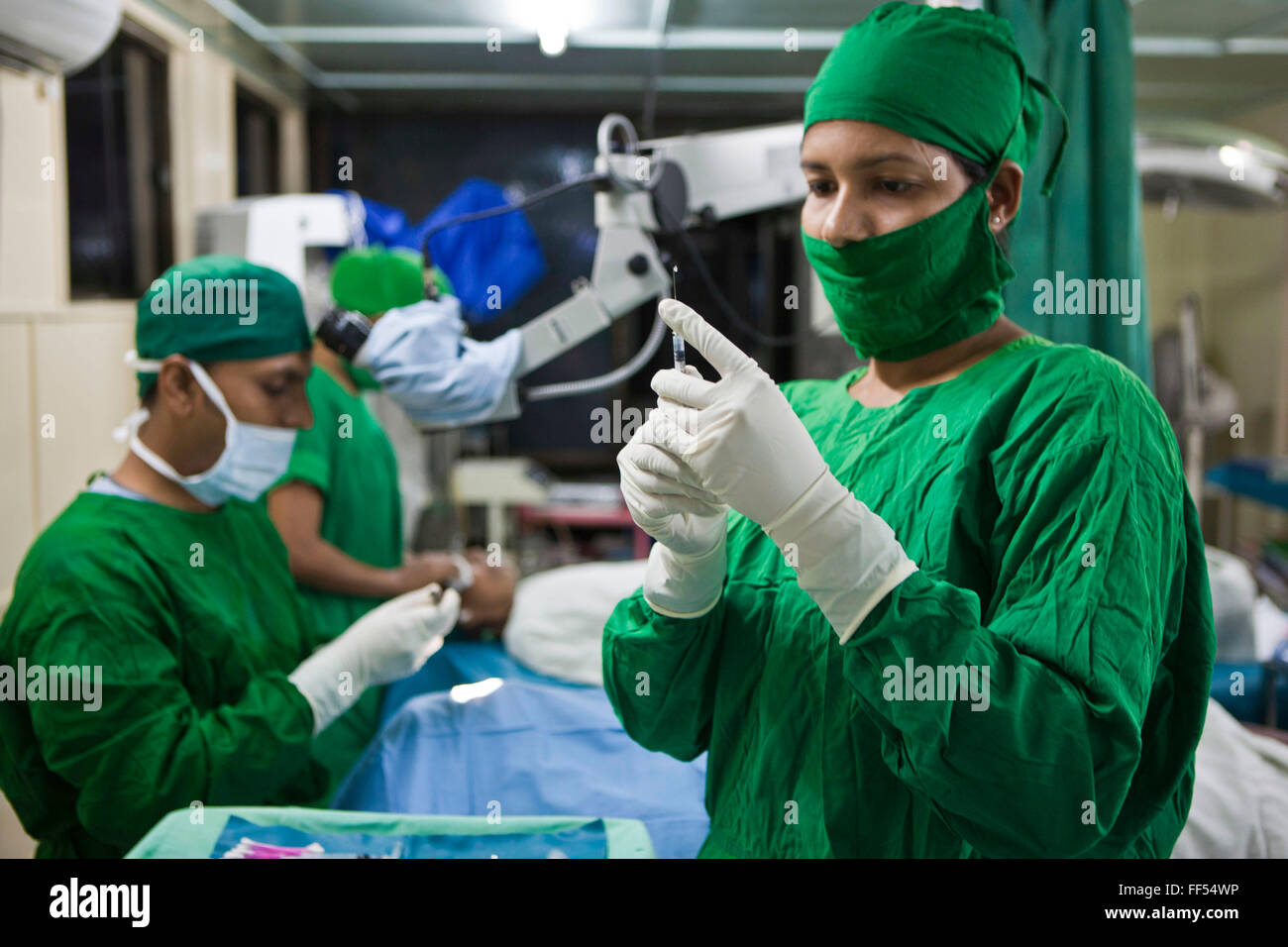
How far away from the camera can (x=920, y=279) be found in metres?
0.92

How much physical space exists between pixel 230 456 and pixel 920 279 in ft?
3.09

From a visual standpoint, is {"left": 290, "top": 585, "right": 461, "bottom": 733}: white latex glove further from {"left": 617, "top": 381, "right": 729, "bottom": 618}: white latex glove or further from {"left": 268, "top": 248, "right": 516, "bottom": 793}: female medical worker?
{"left": 617, "top": 381, "right": 729, "bottom": 618}: white latex glove

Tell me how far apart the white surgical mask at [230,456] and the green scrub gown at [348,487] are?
53cm

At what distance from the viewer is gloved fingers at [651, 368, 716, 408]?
771 millimetres

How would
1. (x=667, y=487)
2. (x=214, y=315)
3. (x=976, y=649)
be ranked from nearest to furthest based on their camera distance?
(x=976, y=649), (x=667, y=487), (x=214, y=315)

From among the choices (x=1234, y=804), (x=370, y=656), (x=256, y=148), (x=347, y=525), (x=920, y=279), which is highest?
(x=256, y=148)

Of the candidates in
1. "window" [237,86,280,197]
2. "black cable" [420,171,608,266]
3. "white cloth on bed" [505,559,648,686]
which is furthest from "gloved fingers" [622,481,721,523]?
"window" [237,86,280,197]

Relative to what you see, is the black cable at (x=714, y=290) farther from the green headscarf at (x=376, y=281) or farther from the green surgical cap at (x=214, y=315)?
the green surgical cap at (x=214, y=315)

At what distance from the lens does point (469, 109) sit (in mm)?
1723

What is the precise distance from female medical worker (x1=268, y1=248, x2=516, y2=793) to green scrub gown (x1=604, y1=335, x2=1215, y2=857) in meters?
0.90

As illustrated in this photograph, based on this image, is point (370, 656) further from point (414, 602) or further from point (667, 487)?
point (667, 487)

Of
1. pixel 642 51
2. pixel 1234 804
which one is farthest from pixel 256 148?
pixel 1234 804
